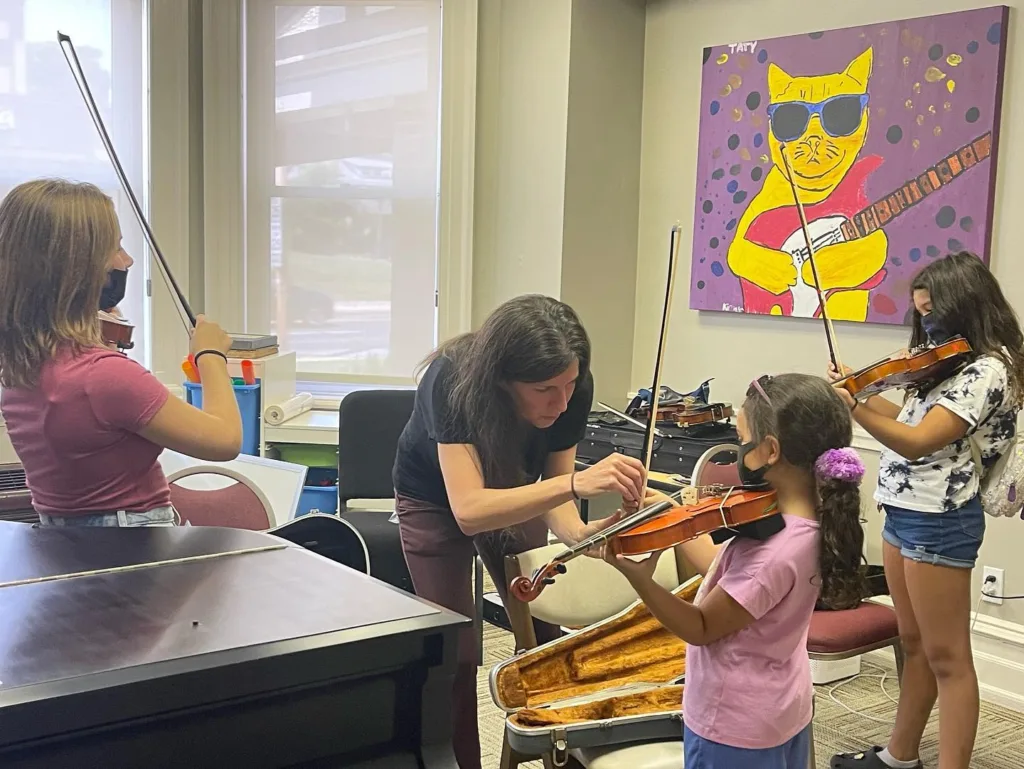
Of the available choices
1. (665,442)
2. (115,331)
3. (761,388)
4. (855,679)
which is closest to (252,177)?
(665,442)

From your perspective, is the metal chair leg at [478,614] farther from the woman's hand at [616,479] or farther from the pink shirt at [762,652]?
the pink shirt at [762,652]

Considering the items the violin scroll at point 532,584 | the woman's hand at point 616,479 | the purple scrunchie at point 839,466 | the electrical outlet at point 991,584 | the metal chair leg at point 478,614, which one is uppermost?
the purple scrunchie at point 839,466

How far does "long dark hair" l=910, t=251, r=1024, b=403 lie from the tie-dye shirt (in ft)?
0.12

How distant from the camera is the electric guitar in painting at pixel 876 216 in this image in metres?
2.99

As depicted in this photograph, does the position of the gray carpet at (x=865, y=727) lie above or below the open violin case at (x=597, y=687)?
below

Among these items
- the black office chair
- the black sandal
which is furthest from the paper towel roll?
the black sandal

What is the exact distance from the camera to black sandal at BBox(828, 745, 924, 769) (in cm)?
252

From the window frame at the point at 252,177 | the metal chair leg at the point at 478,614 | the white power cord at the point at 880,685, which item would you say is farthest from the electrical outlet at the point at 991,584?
the window frame at the point at 252,177

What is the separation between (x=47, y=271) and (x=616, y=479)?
94cm

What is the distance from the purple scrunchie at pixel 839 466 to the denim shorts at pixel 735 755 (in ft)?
1.39

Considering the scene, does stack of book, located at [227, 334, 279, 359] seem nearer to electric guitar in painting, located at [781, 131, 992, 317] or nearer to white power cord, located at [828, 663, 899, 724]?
electric guitar in painting, located at [781, 131, 992, 317]

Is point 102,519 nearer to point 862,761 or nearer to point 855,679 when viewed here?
point 862,761

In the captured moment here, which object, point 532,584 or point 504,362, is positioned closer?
point 532,584

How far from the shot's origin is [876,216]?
10.6ft
